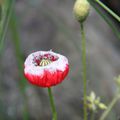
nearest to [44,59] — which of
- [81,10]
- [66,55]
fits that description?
[81,10]

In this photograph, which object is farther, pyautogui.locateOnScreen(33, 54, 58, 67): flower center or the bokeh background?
the bokeh background

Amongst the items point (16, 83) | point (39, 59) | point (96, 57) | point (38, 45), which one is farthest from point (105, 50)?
point (39, 59)

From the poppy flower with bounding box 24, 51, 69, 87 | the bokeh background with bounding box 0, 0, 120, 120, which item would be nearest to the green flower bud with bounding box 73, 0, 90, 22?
the poppy flower with bounding box 24, 51, 69, 87

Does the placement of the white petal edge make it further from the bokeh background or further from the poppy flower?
the bokeh background

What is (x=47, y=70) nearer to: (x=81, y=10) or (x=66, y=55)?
(x=81, y=10)

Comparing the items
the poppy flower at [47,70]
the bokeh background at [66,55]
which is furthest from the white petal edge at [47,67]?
the bokeh background at [66,55]

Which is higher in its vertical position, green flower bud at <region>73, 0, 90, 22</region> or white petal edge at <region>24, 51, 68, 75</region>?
green flower bud at <region>73, 0, 90, 22</region>
